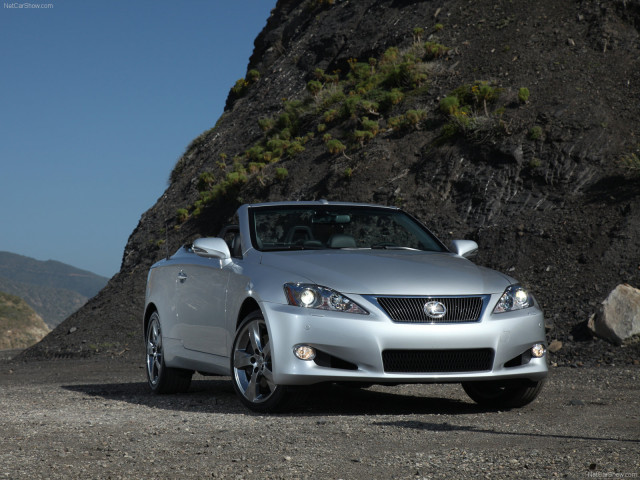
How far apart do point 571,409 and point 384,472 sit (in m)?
3.59

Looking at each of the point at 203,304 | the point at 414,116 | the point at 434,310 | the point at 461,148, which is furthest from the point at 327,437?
the point at 414,116

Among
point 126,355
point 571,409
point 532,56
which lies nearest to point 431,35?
point 532,56

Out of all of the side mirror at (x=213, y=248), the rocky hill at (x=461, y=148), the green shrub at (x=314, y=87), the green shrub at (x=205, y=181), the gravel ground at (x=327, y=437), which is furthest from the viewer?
the green shrub at (x=314, y=87)

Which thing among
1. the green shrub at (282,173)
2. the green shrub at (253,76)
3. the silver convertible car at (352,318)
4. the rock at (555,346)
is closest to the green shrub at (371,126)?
the green shrub at (282,173)

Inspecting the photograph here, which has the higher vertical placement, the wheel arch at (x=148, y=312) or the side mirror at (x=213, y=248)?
the side mirror at (x=213, y=248)

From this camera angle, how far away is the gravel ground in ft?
15.2

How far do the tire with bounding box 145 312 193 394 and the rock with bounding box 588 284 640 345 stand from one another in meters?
8.47

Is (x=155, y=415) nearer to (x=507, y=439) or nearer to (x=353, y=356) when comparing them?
(x=353, y=356)

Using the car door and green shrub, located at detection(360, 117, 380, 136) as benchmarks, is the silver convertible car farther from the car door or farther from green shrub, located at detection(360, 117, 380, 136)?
green shrub, located at detection(360, 117, 380, 136)

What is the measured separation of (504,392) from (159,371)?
353 cm

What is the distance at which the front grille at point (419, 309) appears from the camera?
6.73 metres

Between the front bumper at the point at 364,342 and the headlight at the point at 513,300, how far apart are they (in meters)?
0.12

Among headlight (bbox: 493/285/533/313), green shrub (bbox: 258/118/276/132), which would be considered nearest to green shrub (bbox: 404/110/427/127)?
green shrub (bbox: 258/118/276/132)

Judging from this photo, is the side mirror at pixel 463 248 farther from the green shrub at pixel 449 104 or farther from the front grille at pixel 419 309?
the green shrub at pixel 449 104
